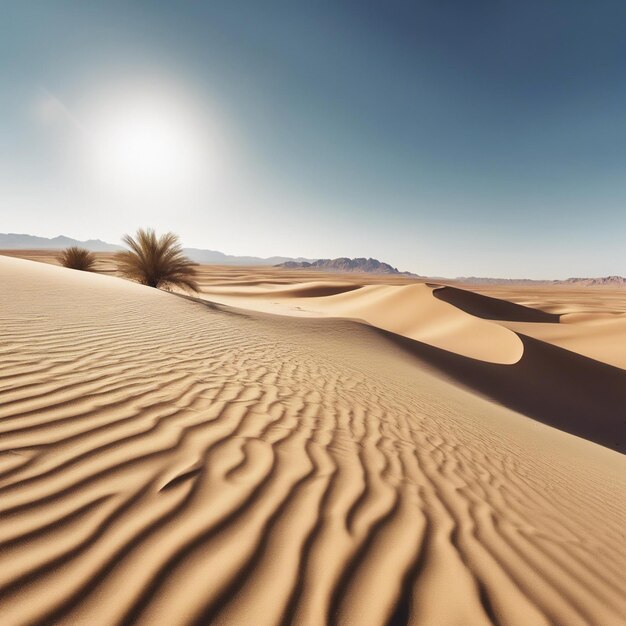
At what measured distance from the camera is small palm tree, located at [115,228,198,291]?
1524 centimetres

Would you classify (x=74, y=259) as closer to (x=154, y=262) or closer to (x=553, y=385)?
(x=154, y=262)

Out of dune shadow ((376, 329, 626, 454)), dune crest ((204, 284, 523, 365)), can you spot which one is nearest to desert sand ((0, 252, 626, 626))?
dune shadow ((376, 329, 626, 454))

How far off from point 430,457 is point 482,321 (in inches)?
533

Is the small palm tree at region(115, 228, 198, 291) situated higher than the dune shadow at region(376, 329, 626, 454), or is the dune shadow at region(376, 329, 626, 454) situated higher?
the small palm tree at region(115, 228, 198, 291)

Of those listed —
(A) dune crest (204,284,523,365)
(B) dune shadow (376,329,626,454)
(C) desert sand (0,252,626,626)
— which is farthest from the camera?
(A) dune crest (204,284,523,365)

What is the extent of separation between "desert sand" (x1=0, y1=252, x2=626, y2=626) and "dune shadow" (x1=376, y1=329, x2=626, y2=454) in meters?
3.42

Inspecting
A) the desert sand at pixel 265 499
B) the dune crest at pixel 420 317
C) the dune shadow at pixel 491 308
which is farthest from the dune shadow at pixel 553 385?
the dune shadow at pixel 491 308

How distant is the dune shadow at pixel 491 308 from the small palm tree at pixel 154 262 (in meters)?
14.4

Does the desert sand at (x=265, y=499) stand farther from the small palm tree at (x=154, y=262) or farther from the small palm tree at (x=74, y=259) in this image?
the small palm tree at (x=74, y=259)

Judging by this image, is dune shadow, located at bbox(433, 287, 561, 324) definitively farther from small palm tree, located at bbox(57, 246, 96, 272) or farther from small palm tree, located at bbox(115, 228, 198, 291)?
small palm tree, located at bbox(57, 246, 96, 272)

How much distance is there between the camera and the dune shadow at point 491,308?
65.4 feet

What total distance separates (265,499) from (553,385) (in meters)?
11.4

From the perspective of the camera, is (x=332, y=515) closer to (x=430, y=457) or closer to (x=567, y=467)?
(x=430, y=457)

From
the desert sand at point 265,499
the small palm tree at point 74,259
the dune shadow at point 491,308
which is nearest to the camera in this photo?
the desert sand at point 265,499
